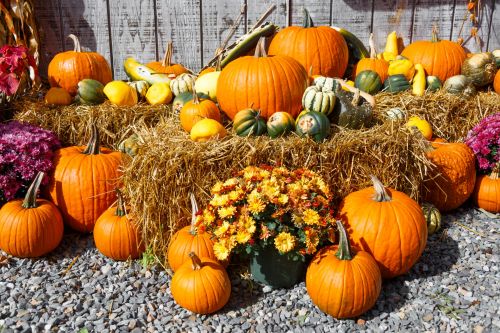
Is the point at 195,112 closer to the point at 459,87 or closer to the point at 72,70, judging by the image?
the point at 72,70

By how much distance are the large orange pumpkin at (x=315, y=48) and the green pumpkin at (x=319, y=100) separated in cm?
75

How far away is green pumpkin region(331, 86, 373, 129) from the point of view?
11.7ft

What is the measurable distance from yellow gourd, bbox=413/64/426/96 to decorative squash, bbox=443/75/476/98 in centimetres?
23

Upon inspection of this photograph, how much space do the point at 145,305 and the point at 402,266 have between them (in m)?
1.59

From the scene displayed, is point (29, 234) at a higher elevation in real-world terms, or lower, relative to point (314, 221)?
lower

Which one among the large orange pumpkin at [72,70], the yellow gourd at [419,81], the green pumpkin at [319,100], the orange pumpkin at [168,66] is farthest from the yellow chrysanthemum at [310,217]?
the large orange pumpkin at [72,70]

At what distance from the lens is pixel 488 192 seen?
4.00 meters

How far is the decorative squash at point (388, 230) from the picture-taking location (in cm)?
299

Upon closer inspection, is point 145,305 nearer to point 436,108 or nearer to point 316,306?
point 316,306

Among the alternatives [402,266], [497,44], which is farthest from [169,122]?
[497,44]

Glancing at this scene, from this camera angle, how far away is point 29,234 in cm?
328

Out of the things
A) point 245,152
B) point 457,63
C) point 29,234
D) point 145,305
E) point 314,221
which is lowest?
point 145,305

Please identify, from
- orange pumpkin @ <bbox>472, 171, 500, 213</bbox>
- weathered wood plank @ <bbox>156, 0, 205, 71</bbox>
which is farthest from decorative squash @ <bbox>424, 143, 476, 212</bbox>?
weathered wood plank @ <bbox>156, 0, 205, 71</bbox>

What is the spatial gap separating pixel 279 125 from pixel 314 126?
0.25 metres
